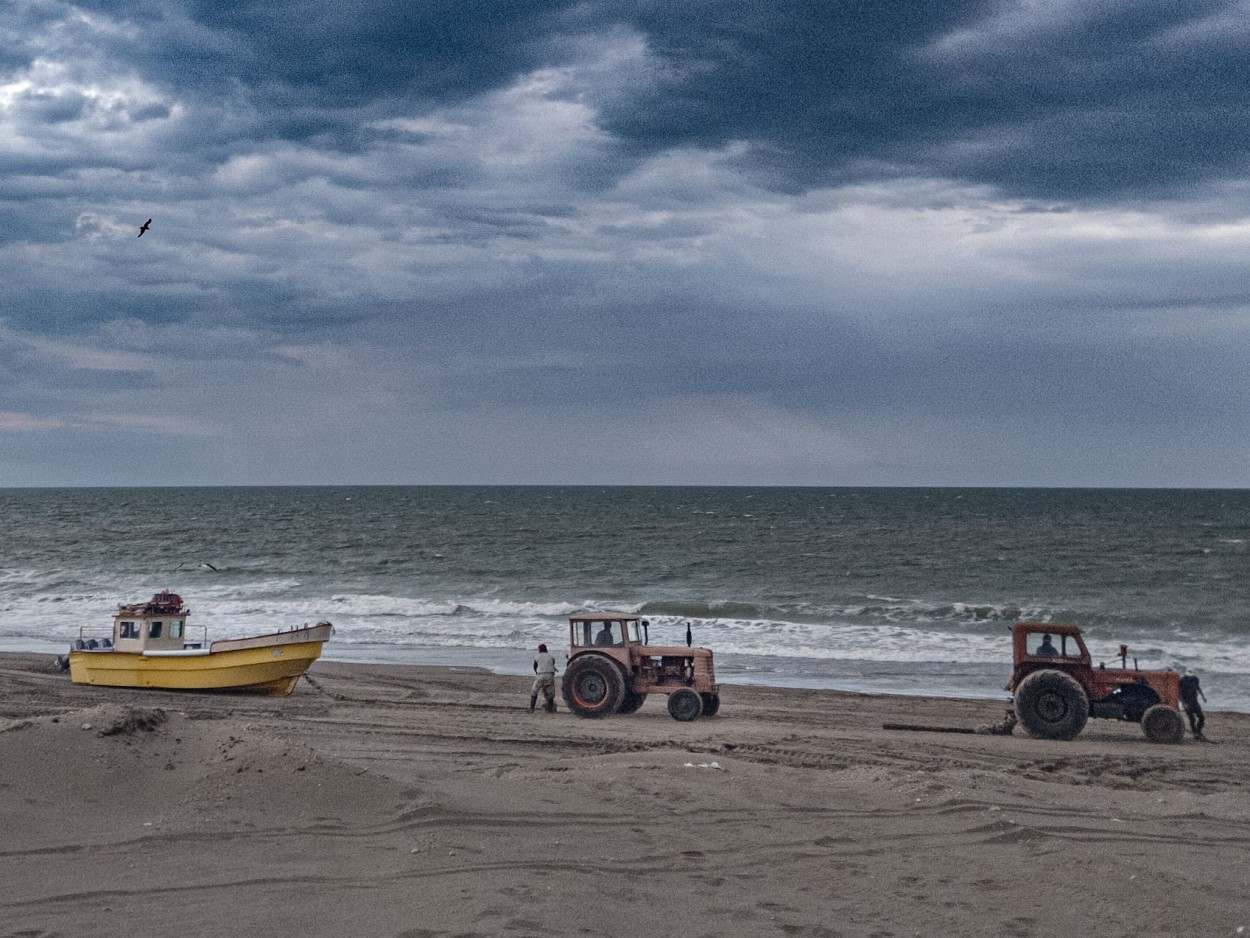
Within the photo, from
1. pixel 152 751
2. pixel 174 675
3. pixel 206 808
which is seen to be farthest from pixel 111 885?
pixel 174 675

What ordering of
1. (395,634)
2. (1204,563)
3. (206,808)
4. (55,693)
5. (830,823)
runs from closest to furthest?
(206,808)
(830,823)
(55,693)
(395,634)
(1204,563)

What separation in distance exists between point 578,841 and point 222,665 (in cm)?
1299

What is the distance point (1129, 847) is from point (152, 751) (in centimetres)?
886

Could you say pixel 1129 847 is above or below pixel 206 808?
below

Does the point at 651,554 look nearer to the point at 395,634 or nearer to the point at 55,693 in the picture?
the point at 395,634

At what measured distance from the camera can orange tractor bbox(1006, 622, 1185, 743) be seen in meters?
16.3

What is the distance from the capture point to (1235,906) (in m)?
8.27

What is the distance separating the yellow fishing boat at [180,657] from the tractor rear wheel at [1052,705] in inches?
471

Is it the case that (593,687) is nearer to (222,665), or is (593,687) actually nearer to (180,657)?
(222,665)

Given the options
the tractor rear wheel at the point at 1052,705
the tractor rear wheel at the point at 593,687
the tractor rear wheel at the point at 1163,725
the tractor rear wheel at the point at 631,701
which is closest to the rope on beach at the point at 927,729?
the tractor rear wheel at the point at 1052,705

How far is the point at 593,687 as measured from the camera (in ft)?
58.7

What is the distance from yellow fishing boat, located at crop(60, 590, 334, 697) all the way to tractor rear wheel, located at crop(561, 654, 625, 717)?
5111mm

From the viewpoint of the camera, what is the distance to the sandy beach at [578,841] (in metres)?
7.63

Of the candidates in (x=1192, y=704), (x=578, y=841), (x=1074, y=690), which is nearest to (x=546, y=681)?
(x=1074, y=690)
